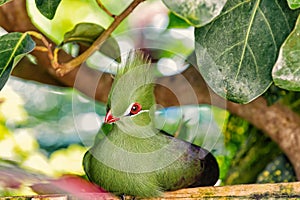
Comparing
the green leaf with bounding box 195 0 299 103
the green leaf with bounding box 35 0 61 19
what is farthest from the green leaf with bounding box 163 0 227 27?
the green leaf with bounding box 35 0 61 19

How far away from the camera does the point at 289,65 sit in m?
0.60

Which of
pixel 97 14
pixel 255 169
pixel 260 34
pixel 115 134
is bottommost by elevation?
pixel 255 169

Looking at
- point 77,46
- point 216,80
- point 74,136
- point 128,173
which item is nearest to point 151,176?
point 128,173

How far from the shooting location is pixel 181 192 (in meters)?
0.68

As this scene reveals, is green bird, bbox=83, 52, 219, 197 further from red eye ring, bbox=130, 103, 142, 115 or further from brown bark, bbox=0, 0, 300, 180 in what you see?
brown bark, bbox=0, 0, 300, 180

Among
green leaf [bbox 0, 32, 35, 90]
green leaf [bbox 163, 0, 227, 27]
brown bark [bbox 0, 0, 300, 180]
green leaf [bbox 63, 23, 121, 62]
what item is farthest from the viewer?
brown bark [bbox 0, 0, 300, 180]

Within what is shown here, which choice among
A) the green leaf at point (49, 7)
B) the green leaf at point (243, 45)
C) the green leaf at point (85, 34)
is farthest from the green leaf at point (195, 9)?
the green leaf at point (85, 34)

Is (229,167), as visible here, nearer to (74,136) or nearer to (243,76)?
(74,136)

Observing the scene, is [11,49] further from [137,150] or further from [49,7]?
[137,150]

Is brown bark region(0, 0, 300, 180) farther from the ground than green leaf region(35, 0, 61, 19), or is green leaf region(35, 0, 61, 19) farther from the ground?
green leaf region(35, 0, 61, 19)

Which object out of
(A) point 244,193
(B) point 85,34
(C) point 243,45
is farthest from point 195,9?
(B) point 85,34

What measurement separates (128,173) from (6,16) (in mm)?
457

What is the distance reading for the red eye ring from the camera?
724mm

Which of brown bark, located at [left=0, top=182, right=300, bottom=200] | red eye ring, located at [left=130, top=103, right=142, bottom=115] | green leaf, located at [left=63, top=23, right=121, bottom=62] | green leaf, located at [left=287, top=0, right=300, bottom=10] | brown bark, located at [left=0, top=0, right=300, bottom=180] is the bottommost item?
brown bark, located at [left=0, top=0, right=300, bottom=180]
